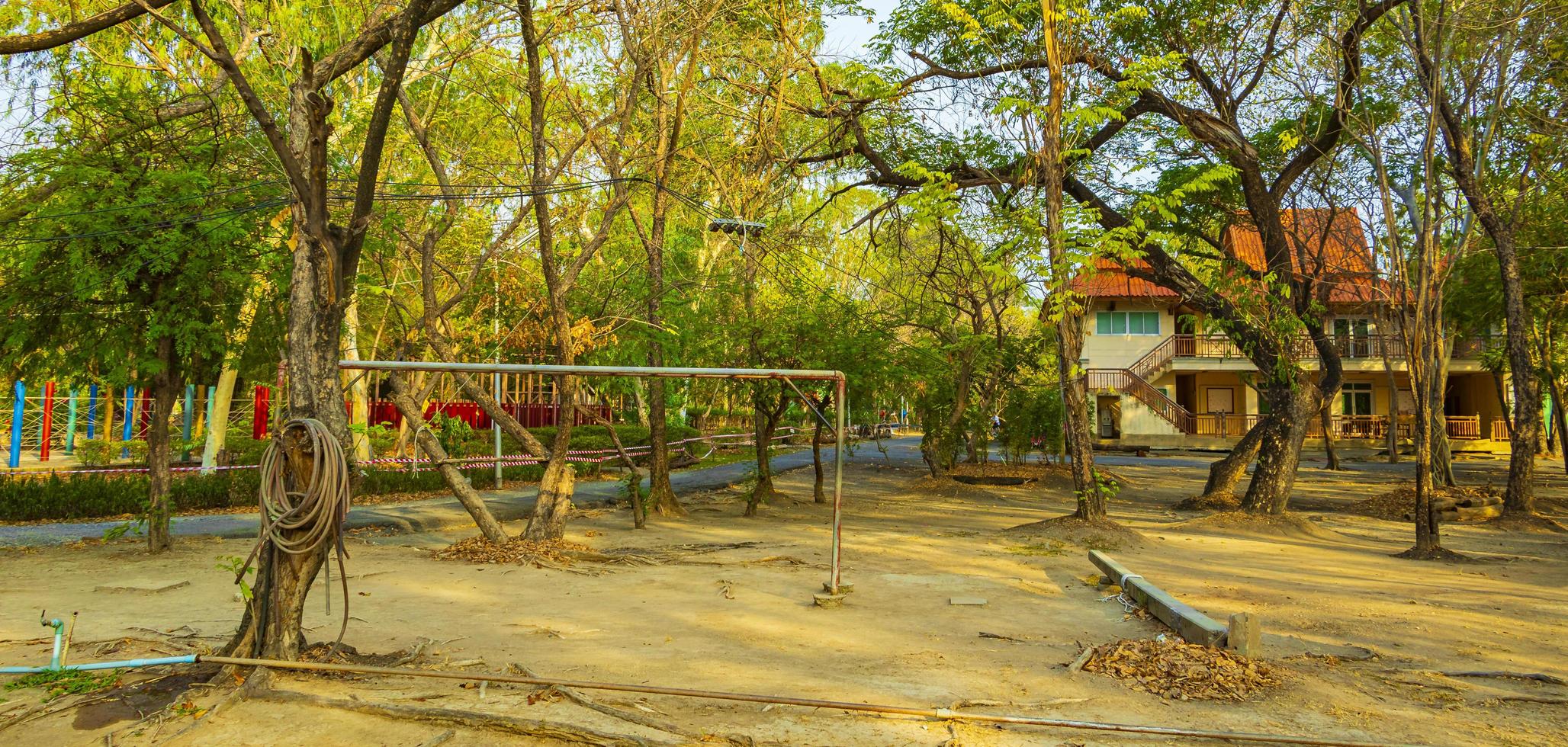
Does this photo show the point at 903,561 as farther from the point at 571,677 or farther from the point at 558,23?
the point at 558,23

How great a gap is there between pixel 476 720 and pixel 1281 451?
14.5m

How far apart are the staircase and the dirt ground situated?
81.4 feet

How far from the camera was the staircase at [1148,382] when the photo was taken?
39250 millimetres

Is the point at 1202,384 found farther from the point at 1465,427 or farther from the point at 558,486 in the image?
the point at 558,486

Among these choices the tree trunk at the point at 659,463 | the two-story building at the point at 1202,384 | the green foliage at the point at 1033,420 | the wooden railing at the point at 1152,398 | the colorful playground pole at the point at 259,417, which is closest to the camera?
the tree trunk at the point at 659,463

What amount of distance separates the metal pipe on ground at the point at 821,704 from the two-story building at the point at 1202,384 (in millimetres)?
34154

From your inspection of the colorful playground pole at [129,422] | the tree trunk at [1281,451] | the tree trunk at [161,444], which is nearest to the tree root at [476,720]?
the tree trunk at [161,444]

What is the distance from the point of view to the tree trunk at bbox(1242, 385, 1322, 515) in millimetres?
15578

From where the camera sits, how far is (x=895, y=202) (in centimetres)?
1619

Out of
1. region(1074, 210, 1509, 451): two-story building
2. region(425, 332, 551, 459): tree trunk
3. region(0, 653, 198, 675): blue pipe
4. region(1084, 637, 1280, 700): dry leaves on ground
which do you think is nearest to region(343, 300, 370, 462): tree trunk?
region(425, 332, 551, 459): tree trunk

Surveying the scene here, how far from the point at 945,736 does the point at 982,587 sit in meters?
5.16

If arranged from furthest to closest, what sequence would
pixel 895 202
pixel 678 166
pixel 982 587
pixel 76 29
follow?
pixel 678 166
pixel 895 202
pixel 982 587
pixel 76 29

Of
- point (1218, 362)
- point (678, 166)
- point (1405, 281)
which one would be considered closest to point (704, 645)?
point (1405, 281)

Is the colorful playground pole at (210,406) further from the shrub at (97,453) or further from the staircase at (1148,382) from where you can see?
the staircase at (1148,382)
